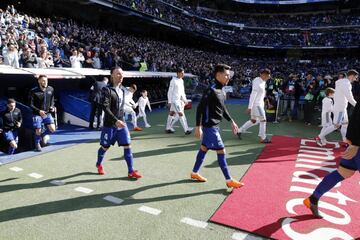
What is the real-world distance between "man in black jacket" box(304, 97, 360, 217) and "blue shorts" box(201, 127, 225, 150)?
4.67 ft

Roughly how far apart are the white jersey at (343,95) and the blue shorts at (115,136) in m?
5.38

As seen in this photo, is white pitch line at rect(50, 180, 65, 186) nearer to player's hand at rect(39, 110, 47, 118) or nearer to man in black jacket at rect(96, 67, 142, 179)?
man in black jacket at rect(96, 67, 142, 179)

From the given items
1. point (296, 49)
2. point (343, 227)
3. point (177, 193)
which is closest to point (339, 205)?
point (343, 227)

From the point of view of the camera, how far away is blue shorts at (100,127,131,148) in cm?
479

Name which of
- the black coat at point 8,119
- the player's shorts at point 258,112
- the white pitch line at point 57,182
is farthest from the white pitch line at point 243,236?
the black coat at point 8,119

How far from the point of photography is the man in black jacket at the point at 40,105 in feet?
20.7

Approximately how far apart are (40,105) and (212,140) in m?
4.20

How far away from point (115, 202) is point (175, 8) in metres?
35.8

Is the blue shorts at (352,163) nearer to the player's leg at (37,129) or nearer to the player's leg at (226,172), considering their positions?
the player's leg at (226,172)

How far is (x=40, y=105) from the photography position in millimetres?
6402

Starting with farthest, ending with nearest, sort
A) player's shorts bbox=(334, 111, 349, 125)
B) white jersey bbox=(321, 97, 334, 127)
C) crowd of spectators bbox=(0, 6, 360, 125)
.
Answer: crowd of spectators bbox=(0, 6, 360, 125), white jersey bbox=(321, 97, 334, 127), player's shorts bbox=(334, 111, 349, 125)

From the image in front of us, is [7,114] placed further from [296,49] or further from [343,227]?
[296,49]

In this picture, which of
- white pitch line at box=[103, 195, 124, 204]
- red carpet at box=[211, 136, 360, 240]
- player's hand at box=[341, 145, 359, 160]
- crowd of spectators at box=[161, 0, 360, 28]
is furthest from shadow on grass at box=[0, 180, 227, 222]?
crowd of spectators at box=[161, 0, 360, 28]

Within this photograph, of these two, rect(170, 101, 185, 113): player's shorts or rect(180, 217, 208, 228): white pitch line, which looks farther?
rect(170, 101, 185, 113): player's shorts
